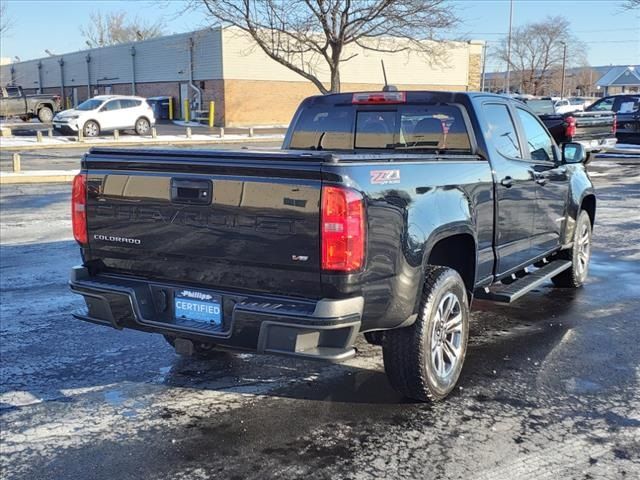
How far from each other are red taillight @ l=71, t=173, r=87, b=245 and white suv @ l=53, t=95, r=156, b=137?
2938 centimetres

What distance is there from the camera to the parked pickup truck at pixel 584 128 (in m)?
18.7

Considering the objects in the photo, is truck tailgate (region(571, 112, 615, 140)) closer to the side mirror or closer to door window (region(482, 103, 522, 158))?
the side mirror

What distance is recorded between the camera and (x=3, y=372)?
4883mm

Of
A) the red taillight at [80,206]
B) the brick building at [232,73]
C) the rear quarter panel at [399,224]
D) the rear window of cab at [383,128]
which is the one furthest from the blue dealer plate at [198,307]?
the brick building at [232,73]

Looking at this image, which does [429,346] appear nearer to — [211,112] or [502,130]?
[502,130]

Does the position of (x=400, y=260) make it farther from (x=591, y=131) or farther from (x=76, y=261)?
(x=591, y=131)

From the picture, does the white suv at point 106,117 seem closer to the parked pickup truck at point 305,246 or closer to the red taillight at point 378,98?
the red taillight at point 378,98

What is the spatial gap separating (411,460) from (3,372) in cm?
301

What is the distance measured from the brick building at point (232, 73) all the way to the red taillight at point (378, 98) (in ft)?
106

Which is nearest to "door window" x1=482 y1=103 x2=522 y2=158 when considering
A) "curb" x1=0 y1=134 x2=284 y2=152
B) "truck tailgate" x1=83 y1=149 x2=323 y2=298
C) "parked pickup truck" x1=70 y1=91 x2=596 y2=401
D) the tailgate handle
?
"parked pickup truck" x1=70 y1=91 x2=596 y2=401

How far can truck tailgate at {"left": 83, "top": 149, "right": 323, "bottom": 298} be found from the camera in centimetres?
357

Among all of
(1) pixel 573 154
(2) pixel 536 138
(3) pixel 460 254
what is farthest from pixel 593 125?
(3) pixel 460 254

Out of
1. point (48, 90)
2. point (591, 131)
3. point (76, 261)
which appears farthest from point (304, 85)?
point (76, 261)

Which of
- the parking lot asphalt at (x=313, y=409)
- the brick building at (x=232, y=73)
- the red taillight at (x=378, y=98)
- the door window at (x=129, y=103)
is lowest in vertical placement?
the parking lot asphalt at (x=313, y=409)
